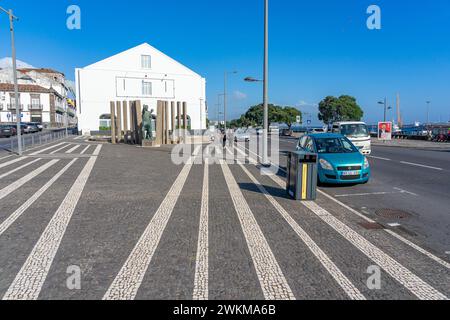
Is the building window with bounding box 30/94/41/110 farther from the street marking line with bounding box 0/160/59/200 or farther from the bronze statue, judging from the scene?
the street marking line with bounding box 0/160/59/200

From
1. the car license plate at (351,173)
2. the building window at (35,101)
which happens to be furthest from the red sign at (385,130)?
the building window at (35,101)

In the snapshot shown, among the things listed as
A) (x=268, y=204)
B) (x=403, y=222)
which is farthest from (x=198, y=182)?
(x=403, y=222)

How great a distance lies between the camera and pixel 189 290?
3.24 metres

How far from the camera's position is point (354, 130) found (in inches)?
723

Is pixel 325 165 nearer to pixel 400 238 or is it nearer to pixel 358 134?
pixel 400 238

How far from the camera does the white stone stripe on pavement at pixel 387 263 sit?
10.6ft

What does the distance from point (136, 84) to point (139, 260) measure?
4677 centimetres

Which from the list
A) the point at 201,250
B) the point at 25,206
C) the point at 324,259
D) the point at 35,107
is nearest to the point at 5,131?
the point at 25,206

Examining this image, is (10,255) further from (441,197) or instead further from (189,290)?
(441,197)

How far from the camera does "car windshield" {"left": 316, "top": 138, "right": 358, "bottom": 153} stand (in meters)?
9.62

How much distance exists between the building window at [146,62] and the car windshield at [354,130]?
37117 millimetres

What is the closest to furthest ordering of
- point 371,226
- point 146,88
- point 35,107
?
1. point 371,226
2. point 146,88
3. point 35,107

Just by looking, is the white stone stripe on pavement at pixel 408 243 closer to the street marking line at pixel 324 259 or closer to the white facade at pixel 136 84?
the street marking line at pixel 324 259

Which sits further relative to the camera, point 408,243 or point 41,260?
point 408,243
